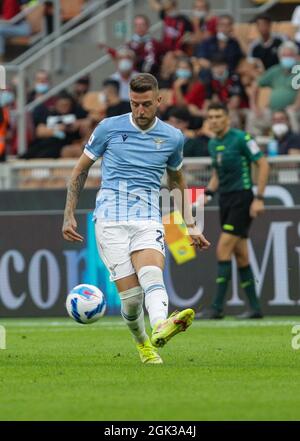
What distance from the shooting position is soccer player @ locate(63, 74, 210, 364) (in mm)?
10258

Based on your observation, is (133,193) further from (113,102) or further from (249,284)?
(113,102)

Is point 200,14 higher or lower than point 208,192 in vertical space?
higher

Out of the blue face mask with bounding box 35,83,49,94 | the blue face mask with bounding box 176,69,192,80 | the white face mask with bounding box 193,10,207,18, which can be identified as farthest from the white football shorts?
the blue face mask with bounding box 35,83,49,94

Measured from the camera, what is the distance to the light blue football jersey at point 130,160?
10.5 metres

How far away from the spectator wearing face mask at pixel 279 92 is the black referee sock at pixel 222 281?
427cm

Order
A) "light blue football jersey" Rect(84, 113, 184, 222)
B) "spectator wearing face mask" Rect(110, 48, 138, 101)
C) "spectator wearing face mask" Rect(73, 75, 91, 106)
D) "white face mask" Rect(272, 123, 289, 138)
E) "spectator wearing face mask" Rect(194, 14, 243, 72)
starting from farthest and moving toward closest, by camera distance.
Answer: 1. "spectator wearing face mask" Rect(73, 75, 91, 106)
2. "spectator wearing face mask" Rect(110, 48, 138, 101)
3. "spectator wearing face mask" Rect(194, 14, 243, 72)
4. "white face mask" Rect(272, 123, 289, 138)
5. "light blue football jersey" Rect(84, 113, 184, 222)

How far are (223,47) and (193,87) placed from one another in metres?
0.91

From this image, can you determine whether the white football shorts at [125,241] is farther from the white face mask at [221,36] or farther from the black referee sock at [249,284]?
the white face mask at [221,36]

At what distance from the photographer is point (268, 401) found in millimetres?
7996

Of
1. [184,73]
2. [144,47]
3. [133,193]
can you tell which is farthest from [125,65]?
[133,193]

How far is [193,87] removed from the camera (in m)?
21.5

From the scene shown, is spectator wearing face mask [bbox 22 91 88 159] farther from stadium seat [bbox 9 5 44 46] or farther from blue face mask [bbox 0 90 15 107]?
stadium seat [bbox 9 5 44 46]

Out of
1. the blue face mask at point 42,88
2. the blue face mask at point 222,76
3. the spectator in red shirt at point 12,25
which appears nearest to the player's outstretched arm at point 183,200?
the blue face mask at point 222,76
